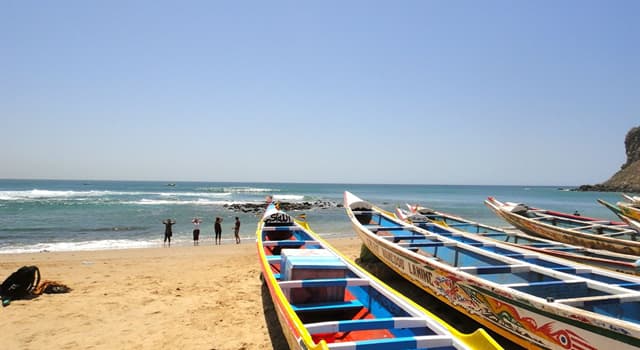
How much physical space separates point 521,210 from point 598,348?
1383cm

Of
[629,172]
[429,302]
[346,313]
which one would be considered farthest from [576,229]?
[629,172]

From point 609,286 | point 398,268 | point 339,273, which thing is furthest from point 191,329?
point 609,286

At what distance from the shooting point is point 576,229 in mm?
13000

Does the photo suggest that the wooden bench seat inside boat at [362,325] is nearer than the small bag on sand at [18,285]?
Yes

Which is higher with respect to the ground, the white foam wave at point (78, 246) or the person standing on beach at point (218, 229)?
the person standing on beach at point (218, 229)

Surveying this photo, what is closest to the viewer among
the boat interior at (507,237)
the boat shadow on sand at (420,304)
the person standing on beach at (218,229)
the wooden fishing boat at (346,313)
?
the wooden fishing boat at (346,313)

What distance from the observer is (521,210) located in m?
16.2

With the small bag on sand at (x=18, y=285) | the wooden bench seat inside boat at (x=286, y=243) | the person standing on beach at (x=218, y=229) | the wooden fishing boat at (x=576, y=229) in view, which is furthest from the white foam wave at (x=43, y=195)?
the wooden fishing boat at (x=576, y=229)

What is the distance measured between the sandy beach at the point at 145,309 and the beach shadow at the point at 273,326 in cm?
3

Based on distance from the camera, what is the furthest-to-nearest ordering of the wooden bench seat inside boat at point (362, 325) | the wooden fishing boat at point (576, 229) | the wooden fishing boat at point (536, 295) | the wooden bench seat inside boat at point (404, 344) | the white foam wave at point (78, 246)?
the white foam wave at point (78, 246), the wooden fishing boat at point (576, 229), the wooden bench seat inside boat at point (362, 325), the wooden fishing boat at point (536, 295), the wooden bench seat inside boat at point (404, 344)

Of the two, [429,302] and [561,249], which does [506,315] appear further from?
[561,249]

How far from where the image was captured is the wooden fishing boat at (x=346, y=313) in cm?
367

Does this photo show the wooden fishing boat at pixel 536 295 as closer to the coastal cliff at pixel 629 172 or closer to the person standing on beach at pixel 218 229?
the person standing on beach at pixel 218 229

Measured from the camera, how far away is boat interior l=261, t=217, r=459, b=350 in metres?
4.15
